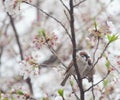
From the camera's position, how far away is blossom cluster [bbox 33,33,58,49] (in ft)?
11.3

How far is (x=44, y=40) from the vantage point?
3.44m

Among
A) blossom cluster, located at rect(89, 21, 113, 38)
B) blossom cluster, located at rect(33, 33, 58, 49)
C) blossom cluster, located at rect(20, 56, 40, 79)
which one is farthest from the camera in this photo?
blossom cluster, located at rect(20, 56, 40, 79)

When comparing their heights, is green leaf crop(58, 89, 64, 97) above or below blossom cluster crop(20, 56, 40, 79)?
below

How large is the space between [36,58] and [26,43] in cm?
588

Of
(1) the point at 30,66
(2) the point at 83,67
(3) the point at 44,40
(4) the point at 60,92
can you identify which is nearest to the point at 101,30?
(2) the point at 83,67

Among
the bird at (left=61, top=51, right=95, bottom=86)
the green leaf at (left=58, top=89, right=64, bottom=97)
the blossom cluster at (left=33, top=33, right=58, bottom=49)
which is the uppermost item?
the blossom cluster at (left=33, top=33, right=58, bottom=49)

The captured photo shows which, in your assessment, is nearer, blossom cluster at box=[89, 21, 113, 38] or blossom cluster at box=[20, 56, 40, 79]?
blossom cluster at box=[89, 21, 113, 38]

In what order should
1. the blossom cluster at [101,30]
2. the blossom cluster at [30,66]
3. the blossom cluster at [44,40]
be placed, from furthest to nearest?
the blossom cluster at [30,66] < the blossom cluster at [44,40] < the blossom cluster at [101,30]

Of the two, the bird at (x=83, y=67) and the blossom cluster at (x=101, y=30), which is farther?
the bird at (x=83, y=67)

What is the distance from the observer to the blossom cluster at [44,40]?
3434 mm

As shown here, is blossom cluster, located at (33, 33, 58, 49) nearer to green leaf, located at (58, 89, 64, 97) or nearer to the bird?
the bird

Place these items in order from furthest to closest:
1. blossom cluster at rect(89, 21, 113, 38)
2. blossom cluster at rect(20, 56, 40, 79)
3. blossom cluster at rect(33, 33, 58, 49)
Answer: blossom cluster at rect(20, 56, 40, 79) < blossom cluster at rect(33, 33, 58, 49) < blossom cluster at rect(89, 21, 113, 38)

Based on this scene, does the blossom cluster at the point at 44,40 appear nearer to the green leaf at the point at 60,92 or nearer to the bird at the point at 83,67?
the bird at the point at 83,67

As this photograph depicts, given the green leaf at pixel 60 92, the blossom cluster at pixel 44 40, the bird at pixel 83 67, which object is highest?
the blossom cluster at pixel 44 40
